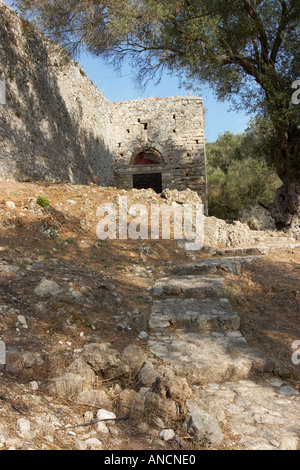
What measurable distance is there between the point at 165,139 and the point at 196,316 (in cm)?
1352

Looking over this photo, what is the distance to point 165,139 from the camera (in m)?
16.7

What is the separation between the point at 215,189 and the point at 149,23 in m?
12.0

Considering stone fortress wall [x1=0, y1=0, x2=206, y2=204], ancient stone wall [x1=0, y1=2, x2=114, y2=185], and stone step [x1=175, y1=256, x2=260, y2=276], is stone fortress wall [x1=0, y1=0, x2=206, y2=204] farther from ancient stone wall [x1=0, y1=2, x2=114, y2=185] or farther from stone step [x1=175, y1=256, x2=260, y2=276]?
stone step [x1=175, y1=256, x2=260, y2=276]

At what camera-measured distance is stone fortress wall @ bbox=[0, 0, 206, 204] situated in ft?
31.3

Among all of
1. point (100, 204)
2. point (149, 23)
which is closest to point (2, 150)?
point (100, 204)

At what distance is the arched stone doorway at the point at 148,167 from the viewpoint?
16812 mm

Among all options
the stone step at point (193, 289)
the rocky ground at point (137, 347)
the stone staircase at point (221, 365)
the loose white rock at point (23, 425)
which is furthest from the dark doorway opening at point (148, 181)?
the loose white rock at point (23, 425)

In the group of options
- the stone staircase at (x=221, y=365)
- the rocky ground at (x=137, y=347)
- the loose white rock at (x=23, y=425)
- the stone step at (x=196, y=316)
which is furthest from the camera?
the stone step at (x=196, y=316)

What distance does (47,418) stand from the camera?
2.29 metres

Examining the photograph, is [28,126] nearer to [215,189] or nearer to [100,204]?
[100,204]
